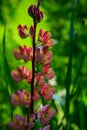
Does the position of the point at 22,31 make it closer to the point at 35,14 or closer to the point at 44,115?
the point at 35,14

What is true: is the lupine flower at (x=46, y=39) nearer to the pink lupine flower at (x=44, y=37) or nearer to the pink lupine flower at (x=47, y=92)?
the pink lupine flower at (x=44, y=37)

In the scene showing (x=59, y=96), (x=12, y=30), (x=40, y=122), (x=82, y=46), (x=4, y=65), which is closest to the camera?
(x=40, y=122)

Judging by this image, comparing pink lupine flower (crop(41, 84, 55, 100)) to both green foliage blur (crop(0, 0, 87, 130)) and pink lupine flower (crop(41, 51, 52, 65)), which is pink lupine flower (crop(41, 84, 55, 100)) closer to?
pink lupine flower (crop(41, 51, 52, 65))

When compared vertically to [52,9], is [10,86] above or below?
above

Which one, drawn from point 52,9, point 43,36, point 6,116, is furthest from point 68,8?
point 43,36

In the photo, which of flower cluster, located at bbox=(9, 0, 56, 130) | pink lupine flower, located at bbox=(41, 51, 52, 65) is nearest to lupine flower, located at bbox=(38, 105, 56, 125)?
flower cluster, located at bbox=(9, 0, 56, 130)

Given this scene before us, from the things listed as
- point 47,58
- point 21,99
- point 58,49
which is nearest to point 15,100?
point 21,99

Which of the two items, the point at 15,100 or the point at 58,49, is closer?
the point at 15,100

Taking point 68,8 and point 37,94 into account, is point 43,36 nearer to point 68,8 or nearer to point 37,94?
point 37,94

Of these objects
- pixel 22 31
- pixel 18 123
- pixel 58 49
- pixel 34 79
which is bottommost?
pixel 58 49
